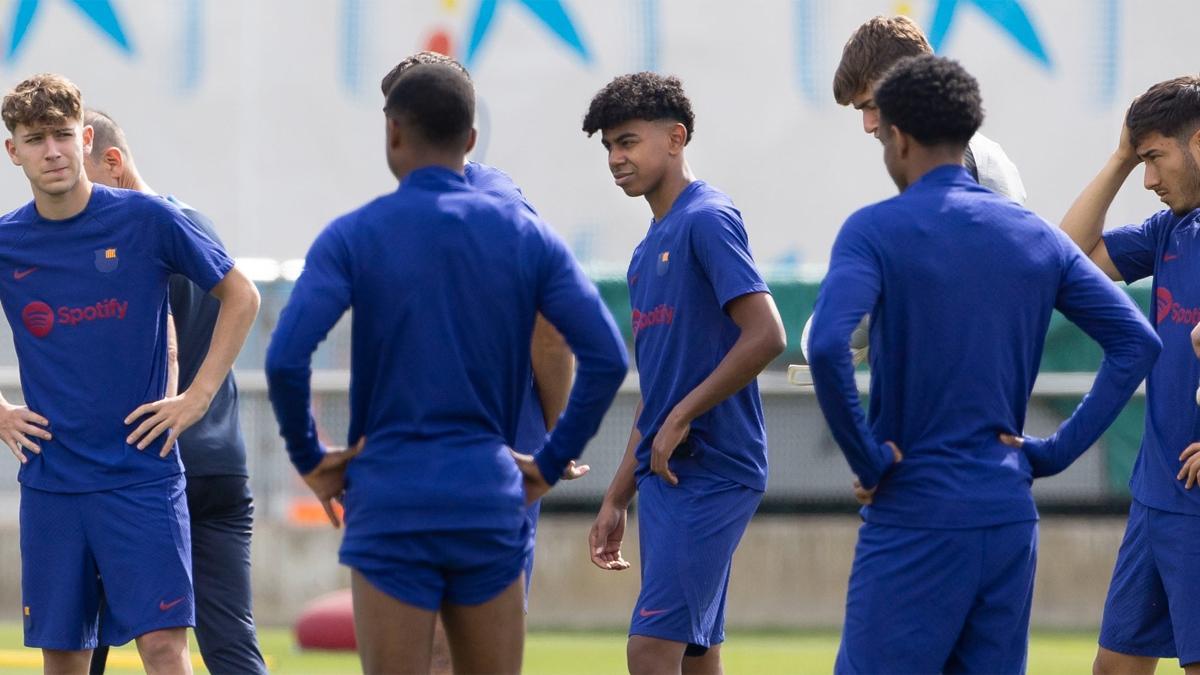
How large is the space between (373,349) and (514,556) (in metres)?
0.57

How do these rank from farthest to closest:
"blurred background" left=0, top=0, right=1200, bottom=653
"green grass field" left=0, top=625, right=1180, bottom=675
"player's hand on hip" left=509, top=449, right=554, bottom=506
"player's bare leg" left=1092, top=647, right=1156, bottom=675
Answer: "blurred background" left=0, top=0, right=1200, bottom=653
"green grass field" left=0, top=625, right=1180, bottom=675
"player's bare leg" left=1092, top=647, right=1156, bottom=675
"player's hand on hip" left=509, top=449, right=554, bottom=506

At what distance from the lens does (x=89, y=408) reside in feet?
17.7

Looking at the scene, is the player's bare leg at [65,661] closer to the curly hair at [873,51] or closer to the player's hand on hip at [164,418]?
the player's hand on hip at [164,418]

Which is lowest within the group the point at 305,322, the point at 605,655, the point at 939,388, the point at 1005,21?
the point at 605,655

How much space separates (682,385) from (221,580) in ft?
5.89

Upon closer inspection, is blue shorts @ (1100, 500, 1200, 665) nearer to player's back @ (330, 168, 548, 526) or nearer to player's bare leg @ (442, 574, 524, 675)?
player's bare leg @ (442, 574, 524, 675)

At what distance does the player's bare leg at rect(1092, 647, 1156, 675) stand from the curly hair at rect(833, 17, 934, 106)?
6.11ft

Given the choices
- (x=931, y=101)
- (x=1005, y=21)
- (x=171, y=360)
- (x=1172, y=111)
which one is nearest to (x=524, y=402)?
(x=171, y=360)

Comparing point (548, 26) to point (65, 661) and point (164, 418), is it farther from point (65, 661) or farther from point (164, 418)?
point (65, 661)

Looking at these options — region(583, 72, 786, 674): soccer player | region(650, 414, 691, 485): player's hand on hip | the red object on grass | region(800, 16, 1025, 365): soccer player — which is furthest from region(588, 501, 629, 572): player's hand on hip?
the red object on grass

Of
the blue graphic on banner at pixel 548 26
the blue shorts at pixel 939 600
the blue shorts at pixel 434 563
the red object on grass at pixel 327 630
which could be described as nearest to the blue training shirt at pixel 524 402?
the blue shorts at pixel 434 563

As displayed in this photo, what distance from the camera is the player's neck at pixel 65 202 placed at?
5.47 m

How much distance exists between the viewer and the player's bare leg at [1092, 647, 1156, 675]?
559 centimetres

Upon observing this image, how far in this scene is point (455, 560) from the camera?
4094 millimetres
